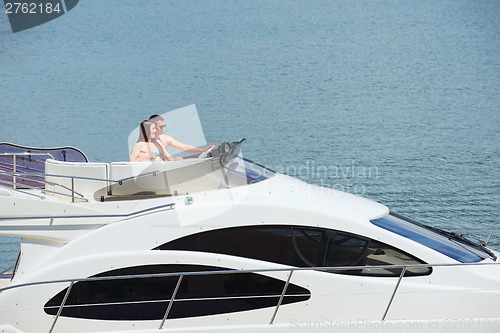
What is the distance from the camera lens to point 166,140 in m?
6.91

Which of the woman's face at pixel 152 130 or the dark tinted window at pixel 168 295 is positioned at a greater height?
the woman's face at pixel 152 130

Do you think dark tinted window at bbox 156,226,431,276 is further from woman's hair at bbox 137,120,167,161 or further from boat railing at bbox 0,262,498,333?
woman's hair at bbox 137,120,167,161

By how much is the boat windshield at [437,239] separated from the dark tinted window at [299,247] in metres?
0.24

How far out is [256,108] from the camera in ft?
78.9

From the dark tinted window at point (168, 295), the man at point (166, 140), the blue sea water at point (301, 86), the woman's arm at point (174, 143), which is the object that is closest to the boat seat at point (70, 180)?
the man at point (166, 140)

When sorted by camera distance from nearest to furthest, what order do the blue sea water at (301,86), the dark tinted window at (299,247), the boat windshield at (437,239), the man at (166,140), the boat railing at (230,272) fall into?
the boat railing at (230,272) < the dark tinted window at (299,247) < the boat windshield at (437,239) < the man at (166,140) < the blue sea water at (301,86)

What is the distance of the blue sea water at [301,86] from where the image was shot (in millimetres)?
17828

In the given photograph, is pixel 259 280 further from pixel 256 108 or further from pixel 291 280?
pixel 256 108

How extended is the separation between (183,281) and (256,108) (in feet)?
63.5

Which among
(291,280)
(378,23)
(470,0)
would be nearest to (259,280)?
(291,280)

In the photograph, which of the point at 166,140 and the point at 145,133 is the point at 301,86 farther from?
the point at 145,133

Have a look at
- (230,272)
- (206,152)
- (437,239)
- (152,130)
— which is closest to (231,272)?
(230,272)

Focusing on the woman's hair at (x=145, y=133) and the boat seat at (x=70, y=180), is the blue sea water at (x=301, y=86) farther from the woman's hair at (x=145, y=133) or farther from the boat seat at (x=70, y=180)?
the boat seat at (x=70, y=180)

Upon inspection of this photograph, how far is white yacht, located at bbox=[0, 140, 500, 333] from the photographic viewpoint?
4.90m
